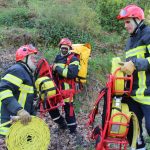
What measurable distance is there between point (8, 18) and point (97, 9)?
3.68 metres

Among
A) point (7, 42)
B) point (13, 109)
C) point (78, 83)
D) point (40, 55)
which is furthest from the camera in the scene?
point (7, 42)

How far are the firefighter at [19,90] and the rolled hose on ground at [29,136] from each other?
107 millimetres

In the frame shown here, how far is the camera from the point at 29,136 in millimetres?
5422

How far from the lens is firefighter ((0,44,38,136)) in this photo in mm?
5266

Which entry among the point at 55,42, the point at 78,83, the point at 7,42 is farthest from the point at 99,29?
the point at 78,83

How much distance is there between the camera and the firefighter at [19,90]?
5.27m

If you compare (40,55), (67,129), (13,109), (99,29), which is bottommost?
(67,129)

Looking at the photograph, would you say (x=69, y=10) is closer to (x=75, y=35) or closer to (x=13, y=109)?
(x=75, y=35)

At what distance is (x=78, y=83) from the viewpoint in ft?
25.4

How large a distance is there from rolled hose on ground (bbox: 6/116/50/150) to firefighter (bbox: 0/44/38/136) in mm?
107

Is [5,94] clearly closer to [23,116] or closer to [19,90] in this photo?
[19,90]

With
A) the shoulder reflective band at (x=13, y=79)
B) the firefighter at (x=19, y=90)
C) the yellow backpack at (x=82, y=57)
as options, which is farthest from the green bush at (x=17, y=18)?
the shoulder reflective band at (x=13, y=79)

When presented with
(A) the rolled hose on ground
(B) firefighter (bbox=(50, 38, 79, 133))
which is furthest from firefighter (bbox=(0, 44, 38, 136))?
(B) firefighter (bbox=(50, 38, 79, 133))

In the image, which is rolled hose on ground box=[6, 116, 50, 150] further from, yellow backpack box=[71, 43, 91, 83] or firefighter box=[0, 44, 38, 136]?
yellow backpack box=[71, 43, 91, 83]
